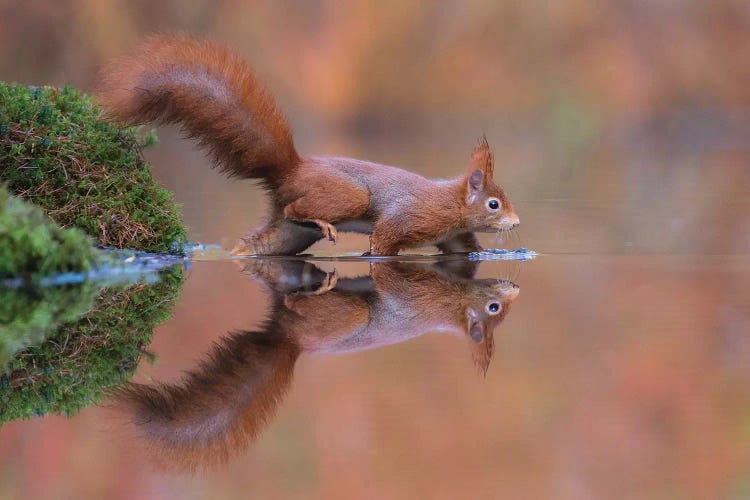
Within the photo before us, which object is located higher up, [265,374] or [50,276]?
[50,276]

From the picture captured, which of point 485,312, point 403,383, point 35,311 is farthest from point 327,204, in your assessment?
point 403,383

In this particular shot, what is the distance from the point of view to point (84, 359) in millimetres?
1702

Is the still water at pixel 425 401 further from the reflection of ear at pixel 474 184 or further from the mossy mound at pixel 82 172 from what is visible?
the reflection of ear at pixel 474 184

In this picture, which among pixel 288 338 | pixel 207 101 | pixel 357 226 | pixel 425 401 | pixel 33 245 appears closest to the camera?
pixel 425 401

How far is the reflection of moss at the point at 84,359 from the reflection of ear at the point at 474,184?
1337 mm

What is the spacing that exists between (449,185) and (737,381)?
75.4 inches

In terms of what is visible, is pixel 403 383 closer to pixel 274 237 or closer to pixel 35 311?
pixel 35 311

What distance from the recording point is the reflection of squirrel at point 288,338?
4.42ft

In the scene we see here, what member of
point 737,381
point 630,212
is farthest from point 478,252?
point 737,381

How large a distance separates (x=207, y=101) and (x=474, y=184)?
35.7 inches

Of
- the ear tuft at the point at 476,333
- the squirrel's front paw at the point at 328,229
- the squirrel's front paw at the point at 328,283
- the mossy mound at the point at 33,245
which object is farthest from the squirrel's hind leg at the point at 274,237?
the ear tuft at the point at 476,333

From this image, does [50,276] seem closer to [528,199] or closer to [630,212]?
[630,212]

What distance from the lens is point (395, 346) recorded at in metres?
1.83

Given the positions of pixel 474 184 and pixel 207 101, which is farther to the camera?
pixel 474 184
